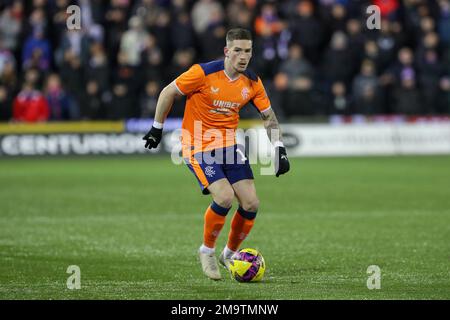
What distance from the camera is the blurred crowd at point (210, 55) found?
23922 millimetres

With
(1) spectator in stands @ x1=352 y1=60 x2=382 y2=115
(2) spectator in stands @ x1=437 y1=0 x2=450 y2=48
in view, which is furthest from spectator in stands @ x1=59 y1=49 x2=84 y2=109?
(2) spectator in stands @ x1=437 y1=0 x2=450 y2=48

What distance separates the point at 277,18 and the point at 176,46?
106 inches

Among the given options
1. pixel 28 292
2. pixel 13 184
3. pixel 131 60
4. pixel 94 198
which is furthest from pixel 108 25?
pixel 28 292

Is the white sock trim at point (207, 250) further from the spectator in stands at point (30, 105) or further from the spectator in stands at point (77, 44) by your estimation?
the spectator in stands at point (77, 44)

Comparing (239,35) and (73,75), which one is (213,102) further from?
(73,75)

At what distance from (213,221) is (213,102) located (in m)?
1.17

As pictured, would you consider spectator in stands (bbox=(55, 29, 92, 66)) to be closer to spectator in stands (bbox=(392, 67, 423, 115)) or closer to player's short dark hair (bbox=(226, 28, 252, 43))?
spectator in stands (bbox=(392, 67, 423, 115))

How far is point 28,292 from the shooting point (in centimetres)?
854

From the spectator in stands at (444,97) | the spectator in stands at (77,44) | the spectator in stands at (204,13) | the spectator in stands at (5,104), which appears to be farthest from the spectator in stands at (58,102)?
the spectator in stands at (444,97)

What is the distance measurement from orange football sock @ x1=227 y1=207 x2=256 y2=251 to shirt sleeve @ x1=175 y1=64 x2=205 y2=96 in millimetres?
1284

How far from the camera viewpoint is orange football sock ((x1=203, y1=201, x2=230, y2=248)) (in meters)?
9.64

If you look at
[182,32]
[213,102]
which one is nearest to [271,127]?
[213,102]
